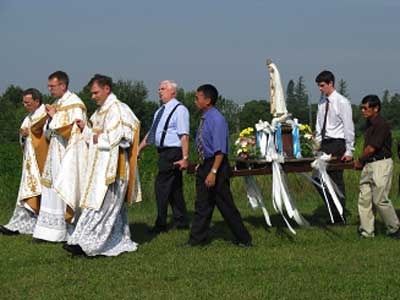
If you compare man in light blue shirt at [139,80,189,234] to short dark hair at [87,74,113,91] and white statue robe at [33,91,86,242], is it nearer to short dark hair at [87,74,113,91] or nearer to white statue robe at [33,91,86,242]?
white statue robe at [33,91,86,242]

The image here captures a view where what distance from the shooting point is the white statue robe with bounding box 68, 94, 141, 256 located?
8062 mm

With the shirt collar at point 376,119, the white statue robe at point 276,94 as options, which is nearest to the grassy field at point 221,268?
the shirt collar at point 376,119

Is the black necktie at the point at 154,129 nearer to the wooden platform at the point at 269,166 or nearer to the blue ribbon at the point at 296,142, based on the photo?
the wooden platform at the point at 269,166

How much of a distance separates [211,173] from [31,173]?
9.84 feet

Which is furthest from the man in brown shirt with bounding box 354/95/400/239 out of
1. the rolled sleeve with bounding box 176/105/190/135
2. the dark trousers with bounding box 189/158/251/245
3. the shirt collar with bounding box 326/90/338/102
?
the rolled sleeve with bounding box 176/105/190/135

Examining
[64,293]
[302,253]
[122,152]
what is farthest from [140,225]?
[64,293]

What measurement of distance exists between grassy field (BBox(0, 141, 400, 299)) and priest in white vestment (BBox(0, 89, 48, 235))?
1.54 ft

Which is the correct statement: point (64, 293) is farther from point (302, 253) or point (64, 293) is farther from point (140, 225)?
point (140, 225)

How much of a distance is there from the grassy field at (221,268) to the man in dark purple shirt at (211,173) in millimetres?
262

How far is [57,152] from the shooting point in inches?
366

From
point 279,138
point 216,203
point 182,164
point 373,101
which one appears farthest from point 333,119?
point 216,203

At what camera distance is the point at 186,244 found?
862 centimetres

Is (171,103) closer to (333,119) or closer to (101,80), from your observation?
(101,80)

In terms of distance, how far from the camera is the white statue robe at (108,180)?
8062 millimetres
